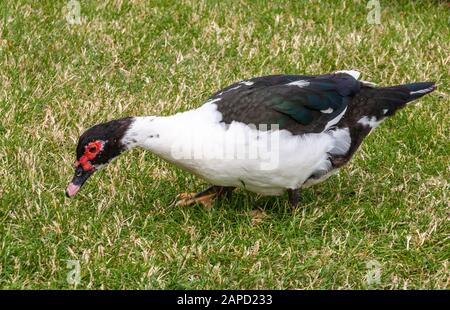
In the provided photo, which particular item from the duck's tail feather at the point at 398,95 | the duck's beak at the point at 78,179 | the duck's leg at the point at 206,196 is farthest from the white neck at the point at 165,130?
the duck's tail feather at the point at 398,95

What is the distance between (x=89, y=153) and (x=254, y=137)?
34.2 inches

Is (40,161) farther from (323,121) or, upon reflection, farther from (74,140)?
(323,121)

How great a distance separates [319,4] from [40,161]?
357 cm

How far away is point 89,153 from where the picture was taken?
4.53m

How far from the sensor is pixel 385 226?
476 cm

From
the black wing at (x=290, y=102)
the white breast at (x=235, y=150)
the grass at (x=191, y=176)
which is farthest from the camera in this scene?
the black wing at (x=290, y=102)

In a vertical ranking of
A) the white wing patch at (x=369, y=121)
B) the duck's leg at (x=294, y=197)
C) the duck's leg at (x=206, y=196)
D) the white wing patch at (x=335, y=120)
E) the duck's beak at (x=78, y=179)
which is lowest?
the duck's leg at (x=206, y=196)

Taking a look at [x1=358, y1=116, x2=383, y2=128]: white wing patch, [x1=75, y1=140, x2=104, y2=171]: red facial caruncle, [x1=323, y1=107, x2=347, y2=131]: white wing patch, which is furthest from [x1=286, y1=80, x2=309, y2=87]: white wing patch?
[x1=75, y1=140, x2=104, y2=171]: red facial caruncle

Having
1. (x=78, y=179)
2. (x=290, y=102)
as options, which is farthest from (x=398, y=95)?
(x=78, y=179)

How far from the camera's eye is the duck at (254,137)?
448 cm

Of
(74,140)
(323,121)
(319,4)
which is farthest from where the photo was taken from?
(319,4)

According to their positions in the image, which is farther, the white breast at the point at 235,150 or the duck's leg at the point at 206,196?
the duck's leg at the point at 206,196

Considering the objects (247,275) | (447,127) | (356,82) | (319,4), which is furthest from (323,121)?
(319,4)

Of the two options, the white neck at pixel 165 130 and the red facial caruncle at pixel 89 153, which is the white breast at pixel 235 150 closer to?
the white neck at pixel 165 130
